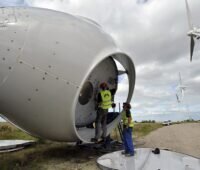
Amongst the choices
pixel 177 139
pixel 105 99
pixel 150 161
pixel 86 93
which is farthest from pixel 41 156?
pixel 177 139

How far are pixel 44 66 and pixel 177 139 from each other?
689cm

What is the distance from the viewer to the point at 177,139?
40.0 feet

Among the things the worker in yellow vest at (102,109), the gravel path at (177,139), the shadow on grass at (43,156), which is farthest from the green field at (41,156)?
the gravel path at (177,139)

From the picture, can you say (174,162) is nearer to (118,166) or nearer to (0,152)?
(118,166)

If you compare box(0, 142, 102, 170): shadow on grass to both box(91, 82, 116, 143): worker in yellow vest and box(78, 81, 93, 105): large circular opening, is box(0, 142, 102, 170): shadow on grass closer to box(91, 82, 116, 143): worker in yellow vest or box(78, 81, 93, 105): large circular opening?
box(91, 82, 116, 143): worker in yellow vest

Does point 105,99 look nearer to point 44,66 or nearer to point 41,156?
point 44,66

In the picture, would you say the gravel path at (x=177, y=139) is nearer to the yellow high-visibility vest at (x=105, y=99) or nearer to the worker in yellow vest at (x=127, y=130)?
the worker in yellow vest at (x=127, y=130)

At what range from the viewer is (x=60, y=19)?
8469mm

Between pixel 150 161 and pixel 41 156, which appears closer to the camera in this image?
pixel 150 161

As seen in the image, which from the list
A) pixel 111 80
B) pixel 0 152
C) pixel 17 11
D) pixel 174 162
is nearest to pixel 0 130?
pixel 0 152

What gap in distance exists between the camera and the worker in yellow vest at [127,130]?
9367mm

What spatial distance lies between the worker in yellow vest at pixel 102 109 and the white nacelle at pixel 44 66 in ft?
3.69

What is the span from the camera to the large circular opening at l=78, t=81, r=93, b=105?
378 inches

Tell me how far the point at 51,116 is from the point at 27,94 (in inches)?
32.5
